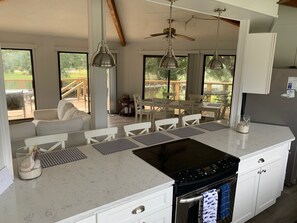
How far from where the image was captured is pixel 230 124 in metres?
3.09

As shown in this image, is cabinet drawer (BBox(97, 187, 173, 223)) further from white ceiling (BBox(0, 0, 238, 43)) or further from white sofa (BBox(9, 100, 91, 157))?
white ceiling (BBox(0, 0, 238, 43))

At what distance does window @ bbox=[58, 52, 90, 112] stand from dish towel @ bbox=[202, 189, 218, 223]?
244 inches

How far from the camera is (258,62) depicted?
2857 mm

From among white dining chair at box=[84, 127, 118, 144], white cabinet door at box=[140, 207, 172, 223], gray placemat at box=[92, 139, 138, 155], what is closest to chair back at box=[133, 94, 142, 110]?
white dining chair at box=[84, 127, 118, 144]

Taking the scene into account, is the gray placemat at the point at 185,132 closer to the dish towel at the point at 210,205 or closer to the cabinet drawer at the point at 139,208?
the dish towel at the point at 210,205

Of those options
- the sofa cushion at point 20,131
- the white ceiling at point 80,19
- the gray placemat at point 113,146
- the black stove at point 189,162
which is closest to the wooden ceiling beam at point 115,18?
the white ceiling at point 80,19

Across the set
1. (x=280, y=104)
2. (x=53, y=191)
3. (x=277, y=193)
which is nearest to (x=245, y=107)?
(x=280, y=104)

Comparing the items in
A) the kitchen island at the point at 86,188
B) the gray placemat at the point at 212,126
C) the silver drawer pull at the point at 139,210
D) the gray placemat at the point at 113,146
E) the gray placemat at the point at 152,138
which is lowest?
the silver drawer pull at the point at 139,210

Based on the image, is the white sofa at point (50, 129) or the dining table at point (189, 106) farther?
the dining table at point (189, 106)

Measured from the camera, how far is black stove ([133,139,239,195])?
1.74 meters

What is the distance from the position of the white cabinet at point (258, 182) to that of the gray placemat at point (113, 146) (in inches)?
43.4

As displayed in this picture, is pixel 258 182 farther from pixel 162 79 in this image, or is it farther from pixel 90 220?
pixel 162 79

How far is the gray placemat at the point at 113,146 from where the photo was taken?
7.00ft

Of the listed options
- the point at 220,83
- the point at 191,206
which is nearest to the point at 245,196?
the point at 191,206
